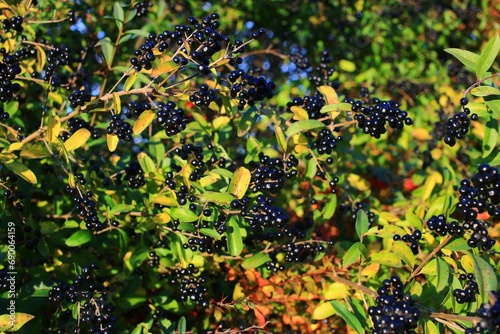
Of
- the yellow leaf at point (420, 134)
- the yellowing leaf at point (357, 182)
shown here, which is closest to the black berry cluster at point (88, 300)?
the yellowing leaf at point (357, 182)

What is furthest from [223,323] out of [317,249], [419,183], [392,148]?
[392,148]

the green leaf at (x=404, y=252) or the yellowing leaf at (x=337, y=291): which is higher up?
the green leaf at (x=404, y=252)

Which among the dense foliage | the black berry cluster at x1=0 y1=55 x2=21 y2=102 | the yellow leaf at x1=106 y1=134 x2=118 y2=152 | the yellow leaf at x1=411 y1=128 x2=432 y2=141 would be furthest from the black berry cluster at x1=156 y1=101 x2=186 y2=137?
the yellow leaf at x1=411 y1=128 x2=432 y2=141

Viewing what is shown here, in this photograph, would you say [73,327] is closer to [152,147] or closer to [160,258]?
[160,258]

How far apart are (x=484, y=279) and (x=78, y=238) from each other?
1.68 metres

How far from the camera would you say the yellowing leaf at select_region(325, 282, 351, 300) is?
245 cm

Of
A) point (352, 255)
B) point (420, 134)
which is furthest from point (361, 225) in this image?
point (420, 134)

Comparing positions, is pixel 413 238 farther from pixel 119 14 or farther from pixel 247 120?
pixel 119 14

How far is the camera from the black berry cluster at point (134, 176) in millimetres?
2361

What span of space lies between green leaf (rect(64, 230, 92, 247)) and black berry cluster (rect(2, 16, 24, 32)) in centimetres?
102

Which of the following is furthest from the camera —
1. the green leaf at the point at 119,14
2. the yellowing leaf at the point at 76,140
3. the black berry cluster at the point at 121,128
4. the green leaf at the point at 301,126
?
the green leaf at the point at 119,14

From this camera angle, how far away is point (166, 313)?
8.89 feet

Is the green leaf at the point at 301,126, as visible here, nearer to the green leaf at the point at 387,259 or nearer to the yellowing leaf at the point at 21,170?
the green leaf at the point at 387,259

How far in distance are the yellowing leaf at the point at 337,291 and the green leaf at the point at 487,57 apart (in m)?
1.12
